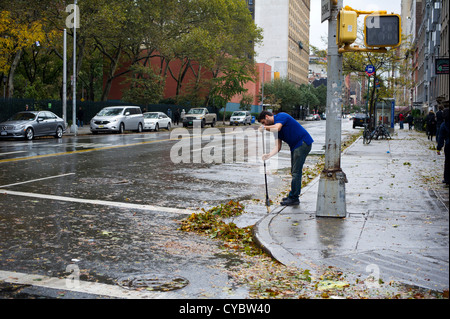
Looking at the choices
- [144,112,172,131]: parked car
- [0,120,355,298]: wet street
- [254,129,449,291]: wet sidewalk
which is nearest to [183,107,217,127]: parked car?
[144,112,172,131]: parked car

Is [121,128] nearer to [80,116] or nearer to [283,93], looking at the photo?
[80,116]

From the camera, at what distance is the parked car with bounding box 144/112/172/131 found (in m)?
40.5

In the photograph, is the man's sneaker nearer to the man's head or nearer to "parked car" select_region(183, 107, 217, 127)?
the man's head

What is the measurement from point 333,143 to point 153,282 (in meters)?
4.25

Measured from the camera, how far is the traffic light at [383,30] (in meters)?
7.77

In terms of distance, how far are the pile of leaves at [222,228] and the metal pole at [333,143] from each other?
1.33 metres

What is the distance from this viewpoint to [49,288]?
16.9 ft

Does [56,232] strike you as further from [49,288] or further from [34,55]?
[34,55]

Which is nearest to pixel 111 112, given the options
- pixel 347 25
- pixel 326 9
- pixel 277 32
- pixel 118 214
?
pixel 118 214

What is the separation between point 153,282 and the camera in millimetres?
5449

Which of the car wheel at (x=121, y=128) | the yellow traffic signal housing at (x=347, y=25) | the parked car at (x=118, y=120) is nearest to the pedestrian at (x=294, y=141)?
the yellow traffic signal housing at (x=347, y=25)

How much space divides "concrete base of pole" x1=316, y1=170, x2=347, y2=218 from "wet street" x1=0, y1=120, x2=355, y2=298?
1.33 m

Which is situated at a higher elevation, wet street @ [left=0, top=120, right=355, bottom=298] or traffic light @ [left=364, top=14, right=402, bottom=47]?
traffic light @ [left=364, top=14, right=402, bottom=47]

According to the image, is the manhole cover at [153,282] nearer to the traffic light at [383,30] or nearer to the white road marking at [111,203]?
the white road marking at [111,203]
